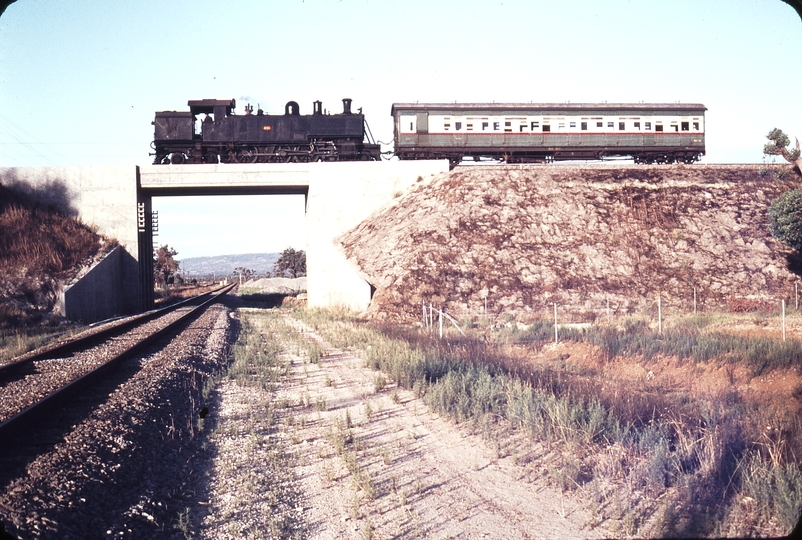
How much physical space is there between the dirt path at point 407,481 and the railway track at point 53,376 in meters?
3.48

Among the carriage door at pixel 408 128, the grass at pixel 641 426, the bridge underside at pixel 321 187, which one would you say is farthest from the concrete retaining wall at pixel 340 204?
the grass at pixel 641 426

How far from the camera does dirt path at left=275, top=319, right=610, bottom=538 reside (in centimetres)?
486

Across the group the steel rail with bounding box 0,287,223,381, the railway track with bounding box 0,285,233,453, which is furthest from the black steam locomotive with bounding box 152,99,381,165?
the railway track with bounding box 0,285,233,453

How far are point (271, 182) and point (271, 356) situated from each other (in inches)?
698

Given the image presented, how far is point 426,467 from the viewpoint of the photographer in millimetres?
6328

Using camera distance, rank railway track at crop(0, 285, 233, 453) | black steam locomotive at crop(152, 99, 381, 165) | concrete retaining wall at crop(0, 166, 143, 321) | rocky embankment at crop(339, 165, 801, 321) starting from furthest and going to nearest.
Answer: black steam locomotive at crop(152, 99, 381, 165) < concrete retaining wall at crop(0, 166, 143, 321) < rocky embankment at crop(339, 165, 801, 321) < railway track at crop(0, 285, 233, 453)

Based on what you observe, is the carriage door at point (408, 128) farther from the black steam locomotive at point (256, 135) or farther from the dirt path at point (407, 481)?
the dirt path at point (407, 481)

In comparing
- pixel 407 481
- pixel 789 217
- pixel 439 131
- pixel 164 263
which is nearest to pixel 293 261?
pixel 164 263

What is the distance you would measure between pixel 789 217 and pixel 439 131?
18120 mm

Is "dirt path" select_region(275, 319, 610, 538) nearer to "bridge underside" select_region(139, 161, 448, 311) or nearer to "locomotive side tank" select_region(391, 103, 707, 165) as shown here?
"bridge underside" select_region(139, 161, 448, 311)

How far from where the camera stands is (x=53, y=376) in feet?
35.5

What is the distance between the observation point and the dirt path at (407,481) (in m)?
4.86

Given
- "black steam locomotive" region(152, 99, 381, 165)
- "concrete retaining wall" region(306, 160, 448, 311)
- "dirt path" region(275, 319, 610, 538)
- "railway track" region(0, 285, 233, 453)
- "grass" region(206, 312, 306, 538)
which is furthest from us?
"black steam locomotive" region(152, 99, 381, 165)

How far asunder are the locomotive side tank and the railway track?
19563 mm
